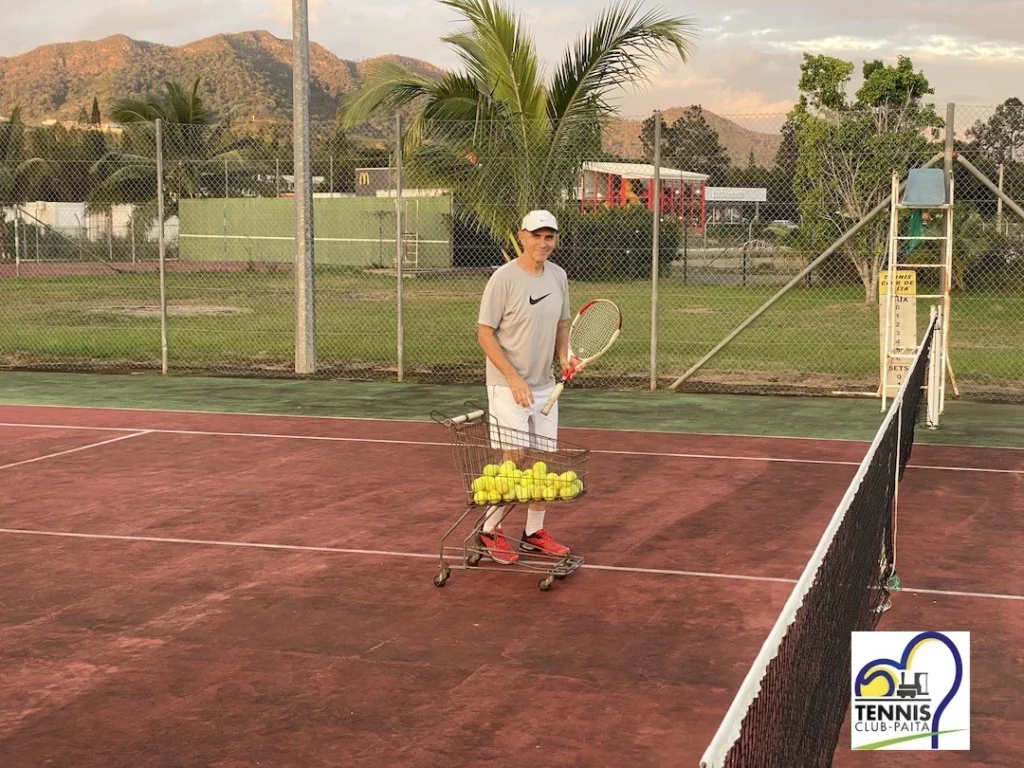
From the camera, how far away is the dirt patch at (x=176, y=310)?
25.8 meters

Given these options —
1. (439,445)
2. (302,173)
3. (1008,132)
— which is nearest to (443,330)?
(302,173)

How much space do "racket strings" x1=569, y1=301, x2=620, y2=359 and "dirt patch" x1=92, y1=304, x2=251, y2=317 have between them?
712 inches

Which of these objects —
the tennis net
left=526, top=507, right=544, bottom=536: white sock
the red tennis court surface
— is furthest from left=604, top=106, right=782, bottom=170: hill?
the tennis net

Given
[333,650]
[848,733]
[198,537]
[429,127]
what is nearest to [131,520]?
[198,537]

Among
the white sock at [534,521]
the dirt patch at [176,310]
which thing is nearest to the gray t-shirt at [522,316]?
the white sock at [534,521]

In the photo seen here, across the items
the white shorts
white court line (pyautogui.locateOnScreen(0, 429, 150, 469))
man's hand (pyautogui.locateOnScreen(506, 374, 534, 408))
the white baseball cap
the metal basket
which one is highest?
the white baseball cap

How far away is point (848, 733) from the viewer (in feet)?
18.0

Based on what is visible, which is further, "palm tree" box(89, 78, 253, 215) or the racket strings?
"palm tree" box(89, 78, 253, 215)

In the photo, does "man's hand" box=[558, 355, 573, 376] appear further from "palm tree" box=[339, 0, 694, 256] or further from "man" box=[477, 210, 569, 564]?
"palm tree" box=[339, 0, 694, 256]

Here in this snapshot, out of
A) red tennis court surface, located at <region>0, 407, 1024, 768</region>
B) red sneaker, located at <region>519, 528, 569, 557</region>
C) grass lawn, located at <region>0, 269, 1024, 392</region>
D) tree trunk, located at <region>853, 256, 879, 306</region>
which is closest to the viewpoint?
red tennis court surface, located at <region>0, 407, 1024, 768</region>

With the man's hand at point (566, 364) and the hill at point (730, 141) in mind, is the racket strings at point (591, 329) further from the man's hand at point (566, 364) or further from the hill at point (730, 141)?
the hill at point (730, 141)

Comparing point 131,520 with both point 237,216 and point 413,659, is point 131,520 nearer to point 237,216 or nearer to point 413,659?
point 413,659

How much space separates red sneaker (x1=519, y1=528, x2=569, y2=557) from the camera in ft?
26.2

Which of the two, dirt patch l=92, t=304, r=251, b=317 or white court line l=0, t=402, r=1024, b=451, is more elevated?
dirt patch l=92, t=304, r=251, b=317
